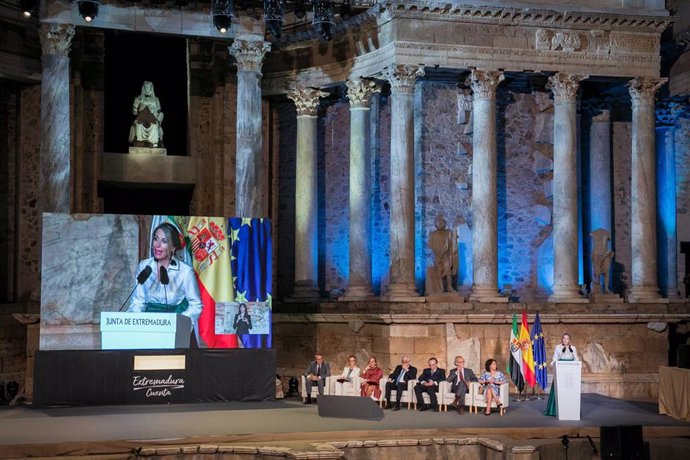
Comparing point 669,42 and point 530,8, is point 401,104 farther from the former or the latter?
point 669,42

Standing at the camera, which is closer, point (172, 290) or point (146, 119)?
point (172, 290)

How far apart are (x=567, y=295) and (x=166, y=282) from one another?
29.6ft

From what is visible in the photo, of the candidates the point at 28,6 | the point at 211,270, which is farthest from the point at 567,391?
the point at 28,6

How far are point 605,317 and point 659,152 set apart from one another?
5.24 metres

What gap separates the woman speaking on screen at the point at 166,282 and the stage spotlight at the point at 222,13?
177 inches

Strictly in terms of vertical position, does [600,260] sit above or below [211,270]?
above

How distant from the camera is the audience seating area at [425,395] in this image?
21.4 meters

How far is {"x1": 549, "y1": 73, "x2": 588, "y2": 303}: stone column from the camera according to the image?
26.0m

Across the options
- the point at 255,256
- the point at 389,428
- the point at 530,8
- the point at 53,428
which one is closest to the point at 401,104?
the point at 530,8

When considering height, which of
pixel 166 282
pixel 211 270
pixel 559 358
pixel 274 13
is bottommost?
pixel 559 358

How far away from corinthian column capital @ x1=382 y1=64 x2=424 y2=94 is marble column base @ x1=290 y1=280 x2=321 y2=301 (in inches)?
200

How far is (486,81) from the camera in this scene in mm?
25953

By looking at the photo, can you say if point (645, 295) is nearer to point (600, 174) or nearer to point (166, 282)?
point (600, 174)

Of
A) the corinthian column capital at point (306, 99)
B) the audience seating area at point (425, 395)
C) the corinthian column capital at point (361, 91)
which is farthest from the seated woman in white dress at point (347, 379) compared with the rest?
the corinthian column capital at point (306, 99)
